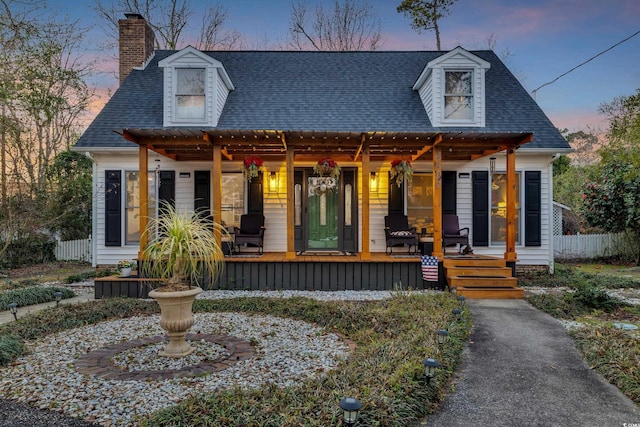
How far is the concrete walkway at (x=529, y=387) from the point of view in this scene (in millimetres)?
2857

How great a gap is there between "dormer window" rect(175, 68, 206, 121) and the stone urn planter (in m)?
5.63

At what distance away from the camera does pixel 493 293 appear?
696 centimetres

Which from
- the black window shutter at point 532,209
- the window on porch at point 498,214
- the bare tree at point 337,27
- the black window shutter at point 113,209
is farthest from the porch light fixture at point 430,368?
the bare tree at point 337,27

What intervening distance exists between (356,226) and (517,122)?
4.30 metres

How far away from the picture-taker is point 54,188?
10.7 metres

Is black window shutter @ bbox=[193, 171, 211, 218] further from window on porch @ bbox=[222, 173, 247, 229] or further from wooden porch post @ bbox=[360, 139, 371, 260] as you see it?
wooden porch post @ bbox=[360, 139, 371, 260]

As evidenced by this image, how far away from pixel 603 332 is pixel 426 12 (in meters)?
15.2

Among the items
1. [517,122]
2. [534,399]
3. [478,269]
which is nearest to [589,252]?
[517,122]

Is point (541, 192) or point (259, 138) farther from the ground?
point (259, 138)

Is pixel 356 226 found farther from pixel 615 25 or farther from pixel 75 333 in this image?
pixel 615 25

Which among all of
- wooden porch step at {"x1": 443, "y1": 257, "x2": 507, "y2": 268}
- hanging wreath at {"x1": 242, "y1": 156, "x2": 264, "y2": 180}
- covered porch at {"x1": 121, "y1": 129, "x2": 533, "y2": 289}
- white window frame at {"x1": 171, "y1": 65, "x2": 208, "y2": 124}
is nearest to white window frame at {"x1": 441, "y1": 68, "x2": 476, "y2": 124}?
covered porch at {"x1": 121, "y1": 129, "x2": 533, "y2": 289}

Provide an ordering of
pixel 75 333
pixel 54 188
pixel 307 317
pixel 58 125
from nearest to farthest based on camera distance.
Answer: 1. pixel 75 333
2. pixel 307 317
3. pixel 54 188
4. pixel 58 125

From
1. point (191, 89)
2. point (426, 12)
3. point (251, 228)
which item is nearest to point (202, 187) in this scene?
point (251, 228)

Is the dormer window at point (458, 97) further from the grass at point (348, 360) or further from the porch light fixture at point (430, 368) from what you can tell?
the porch light fixture at point (430, 368)
